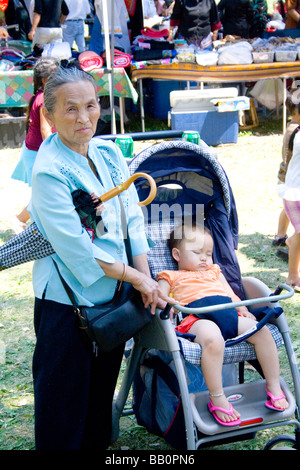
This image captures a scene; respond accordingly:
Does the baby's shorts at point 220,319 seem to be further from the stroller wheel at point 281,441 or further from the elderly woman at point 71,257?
the stroller wheel at point 281,441

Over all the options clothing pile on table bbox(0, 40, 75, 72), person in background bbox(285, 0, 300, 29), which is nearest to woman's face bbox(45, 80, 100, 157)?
clothing pile on table bbox(0, 40, 75, 72)

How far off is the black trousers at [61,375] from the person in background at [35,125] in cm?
228

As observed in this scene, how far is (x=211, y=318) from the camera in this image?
2.39m

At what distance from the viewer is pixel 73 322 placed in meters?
2.11

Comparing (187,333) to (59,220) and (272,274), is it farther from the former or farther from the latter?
(272,274)

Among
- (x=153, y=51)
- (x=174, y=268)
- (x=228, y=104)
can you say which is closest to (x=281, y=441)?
(x=174, y=268)

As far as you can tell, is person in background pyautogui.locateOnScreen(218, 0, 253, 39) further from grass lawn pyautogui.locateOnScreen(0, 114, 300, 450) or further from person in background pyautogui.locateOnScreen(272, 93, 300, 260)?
person in background pyautogui.locateOnScreen(272, 93, 300, 260)

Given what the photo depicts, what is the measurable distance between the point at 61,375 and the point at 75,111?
96 cm

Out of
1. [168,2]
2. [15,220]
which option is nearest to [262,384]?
[15,220]

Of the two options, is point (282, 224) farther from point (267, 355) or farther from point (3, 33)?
point (3, 33)

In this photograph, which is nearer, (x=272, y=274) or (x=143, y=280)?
(x=143, y=280)

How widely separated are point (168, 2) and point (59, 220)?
11.4 metres

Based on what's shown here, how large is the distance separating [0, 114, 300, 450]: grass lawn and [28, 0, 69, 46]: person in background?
1.73 metres

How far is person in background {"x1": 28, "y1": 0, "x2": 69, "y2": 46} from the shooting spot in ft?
27.4
